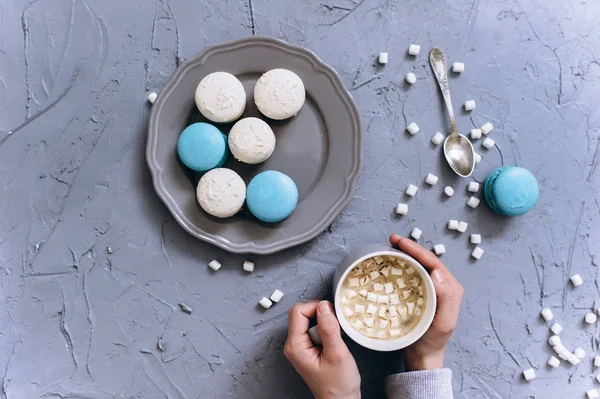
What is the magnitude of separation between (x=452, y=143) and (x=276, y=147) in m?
0.32

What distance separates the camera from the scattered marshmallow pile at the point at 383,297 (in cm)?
85

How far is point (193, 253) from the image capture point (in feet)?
3.08

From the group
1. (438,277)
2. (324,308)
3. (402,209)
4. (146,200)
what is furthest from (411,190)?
(146,200)

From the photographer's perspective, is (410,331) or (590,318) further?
(590,318)

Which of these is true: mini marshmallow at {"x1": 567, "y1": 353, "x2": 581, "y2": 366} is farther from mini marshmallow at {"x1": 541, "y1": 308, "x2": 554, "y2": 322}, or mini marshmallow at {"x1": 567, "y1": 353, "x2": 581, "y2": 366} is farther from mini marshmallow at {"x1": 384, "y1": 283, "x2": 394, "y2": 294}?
mini marshmallow at {"x1": 384, "y1": 283, "x2": 394, "y2": 294}

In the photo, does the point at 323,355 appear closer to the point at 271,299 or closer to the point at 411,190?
the point at 271,299

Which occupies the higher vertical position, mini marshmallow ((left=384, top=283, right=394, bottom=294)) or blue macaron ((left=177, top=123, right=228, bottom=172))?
blue macaron ((left=177, top=123, right=228, bottom=172))

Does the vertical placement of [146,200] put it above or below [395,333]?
above

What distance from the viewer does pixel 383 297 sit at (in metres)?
0.85

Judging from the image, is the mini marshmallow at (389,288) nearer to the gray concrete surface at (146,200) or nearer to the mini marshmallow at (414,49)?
the gray concrete surface at (146,200)

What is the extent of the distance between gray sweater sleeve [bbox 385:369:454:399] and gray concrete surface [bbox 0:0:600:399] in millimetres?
70

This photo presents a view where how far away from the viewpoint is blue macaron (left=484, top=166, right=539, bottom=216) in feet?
2.94

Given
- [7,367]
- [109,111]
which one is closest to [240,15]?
[109,111]

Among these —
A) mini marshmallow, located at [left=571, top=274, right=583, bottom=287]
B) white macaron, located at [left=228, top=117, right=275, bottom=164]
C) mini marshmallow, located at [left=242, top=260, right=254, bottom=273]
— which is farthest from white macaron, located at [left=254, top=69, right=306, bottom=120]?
mini marshmallow, located at [left=571, top=274, right=583, bottom=287]
